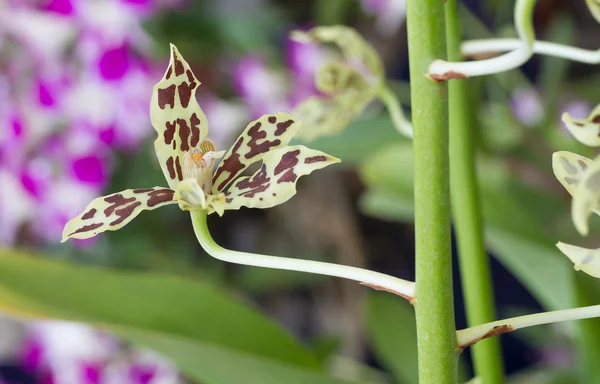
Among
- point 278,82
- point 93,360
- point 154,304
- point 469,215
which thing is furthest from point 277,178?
point 278,82

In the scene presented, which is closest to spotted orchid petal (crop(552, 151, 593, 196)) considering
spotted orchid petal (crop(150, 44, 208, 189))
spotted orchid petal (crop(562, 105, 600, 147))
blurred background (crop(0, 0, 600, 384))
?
spotted orchid petal (crop(562, 105, 600, 147))

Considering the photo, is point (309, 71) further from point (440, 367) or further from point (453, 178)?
point (440, 367)

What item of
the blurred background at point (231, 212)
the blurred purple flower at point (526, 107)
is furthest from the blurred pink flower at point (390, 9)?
the blurred purple flower at point (526, 107)

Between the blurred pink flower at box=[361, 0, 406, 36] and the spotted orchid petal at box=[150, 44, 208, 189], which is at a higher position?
the blurred pink flower at box=[361, 0, 406, 36]

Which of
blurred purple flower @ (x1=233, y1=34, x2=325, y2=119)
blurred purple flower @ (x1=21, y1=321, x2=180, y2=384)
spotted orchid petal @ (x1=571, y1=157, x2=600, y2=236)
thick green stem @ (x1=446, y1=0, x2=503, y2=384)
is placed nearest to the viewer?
spotted orchid petal @ (x1=571, y1=157, x2=600, y2=236)

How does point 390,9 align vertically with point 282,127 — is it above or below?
above

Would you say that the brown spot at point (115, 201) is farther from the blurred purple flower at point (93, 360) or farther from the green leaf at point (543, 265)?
the blurred purple flower at point (93, 360)

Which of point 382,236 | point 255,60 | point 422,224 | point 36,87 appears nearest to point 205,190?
point 422,224

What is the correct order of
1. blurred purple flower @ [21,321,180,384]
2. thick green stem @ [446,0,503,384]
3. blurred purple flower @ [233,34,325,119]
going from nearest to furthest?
thick green stem @ [446,0,503,384] → blurred purple flower @ [21,321,180,384] → blurred purple flower @ [233,34,325,119]

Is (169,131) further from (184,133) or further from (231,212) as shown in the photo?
(231,212)

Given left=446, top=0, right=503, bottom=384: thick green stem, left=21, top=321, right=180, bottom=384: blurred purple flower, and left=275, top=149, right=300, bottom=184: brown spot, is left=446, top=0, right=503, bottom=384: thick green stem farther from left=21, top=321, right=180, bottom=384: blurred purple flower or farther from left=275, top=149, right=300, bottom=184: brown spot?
left=21, top=321, right=180, bottom=384: blurred purple flower
